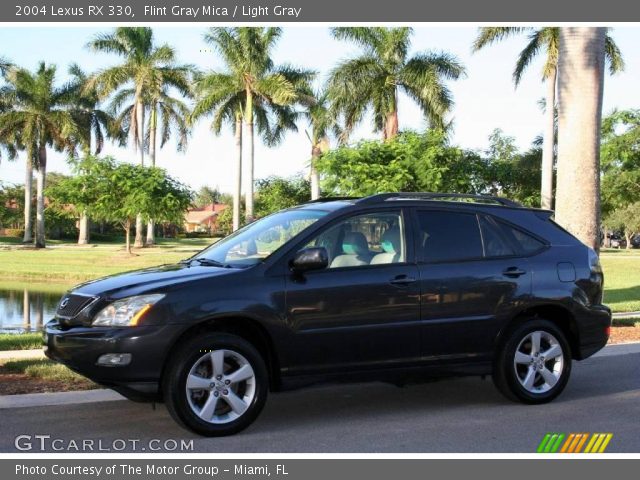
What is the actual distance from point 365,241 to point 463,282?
2.98 feet

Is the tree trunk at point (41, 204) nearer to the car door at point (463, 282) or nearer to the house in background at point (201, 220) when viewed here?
the car door at point (463, 282)

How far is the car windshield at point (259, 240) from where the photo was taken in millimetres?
6898

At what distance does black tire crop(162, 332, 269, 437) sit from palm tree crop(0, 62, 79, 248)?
54.2 m

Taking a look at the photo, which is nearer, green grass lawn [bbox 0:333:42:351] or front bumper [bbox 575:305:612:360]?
front bumper [bbox 575:305:612:360]

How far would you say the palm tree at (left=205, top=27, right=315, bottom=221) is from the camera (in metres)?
44.6

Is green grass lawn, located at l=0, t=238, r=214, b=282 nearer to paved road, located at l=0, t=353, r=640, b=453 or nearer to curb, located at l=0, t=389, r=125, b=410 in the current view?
curb, located at l=0, t=389, r=125, b=410

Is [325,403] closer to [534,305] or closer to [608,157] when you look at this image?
[534,305]

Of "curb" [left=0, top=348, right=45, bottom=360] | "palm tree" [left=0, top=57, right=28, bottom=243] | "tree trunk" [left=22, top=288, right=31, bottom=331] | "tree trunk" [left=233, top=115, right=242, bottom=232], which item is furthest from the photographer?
"palm tree" [left=0, top=57, right=28, bottom=243]

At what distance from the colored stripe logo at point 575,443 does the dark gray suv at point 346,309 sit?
1.00 m

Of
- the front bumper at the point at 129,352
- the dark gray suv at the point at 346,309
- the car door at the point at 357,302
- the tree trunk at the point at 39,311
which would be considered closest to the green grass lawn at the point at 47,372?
the dark gray suv at the point at 346,309

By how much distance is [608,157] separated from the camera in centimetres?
4469

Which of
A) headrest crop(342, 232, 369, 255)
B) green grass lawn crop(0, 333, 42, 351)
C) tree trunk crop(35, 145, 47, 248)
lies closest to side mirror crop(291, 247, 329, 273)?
headrest crop(342, 232, 369, 255)

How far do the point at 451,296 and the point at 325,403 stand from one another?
1.52 meters

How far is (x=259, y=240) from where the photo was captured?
7199 mm
